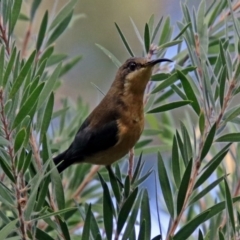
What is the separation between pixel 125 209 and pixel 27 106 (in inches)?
10.5

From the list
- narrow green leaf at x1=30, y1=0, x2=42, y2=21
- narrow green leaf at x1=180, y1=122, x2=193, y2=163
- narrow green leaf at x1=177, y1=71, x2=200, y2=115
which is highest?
narrow green leaf at x1=30, y1=0, x2=42, y2=21

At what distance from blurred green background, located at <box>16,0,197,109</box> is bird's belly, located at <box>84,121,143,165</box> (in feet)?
8.70

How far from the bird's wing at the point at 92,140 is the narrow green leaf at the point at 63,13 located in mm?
314

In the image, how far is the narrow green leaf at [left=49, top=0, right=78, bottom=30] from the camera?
4.93ft

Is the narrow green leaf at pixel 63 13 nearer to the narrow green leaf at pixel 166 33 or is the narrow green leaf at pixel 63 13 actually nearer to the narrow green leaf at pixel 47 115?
the narrow green leaf at pixel 166 33

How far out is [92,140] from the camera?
5.80ft

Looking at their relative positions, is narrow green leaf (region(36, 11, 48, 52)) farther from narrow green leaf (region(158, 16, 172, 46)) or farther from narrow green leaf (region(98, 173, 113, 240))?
narrow green leaf (region(98, 173, 113, 240))

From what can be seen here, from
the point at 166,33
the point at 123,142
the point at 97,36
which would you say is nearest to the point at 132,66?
the point at 123,142

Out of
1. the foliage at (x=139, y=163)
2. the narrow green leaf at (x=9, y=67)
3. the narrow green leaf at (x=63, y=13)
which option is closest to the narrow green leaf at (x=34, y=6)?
the narrow green leaf at (x=63, y=13)

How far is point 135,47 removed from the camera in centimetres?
511

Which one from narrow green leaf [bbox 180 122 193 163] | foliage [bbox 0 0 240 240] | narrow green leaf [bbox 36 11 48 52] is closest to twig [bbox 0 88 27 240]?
foliage [bbox 0 0 240 240]

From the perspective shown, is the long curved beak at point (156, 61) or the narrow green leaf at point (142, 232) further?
the long curved beak at point (156, 61)

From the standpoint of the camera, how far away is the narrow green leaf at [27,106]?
1.00 meters

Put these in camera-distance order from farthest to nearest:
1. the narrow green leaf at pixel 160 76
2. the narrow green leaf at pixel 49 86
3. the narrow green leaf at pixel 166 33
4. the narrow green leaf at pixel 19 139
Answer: the narrow green leaf at pixel 166 33
the narrow green leaf at pixel 160 76
the narrow green leaf at pixel 49 86
the narrow green leaf at pixel 19 139
